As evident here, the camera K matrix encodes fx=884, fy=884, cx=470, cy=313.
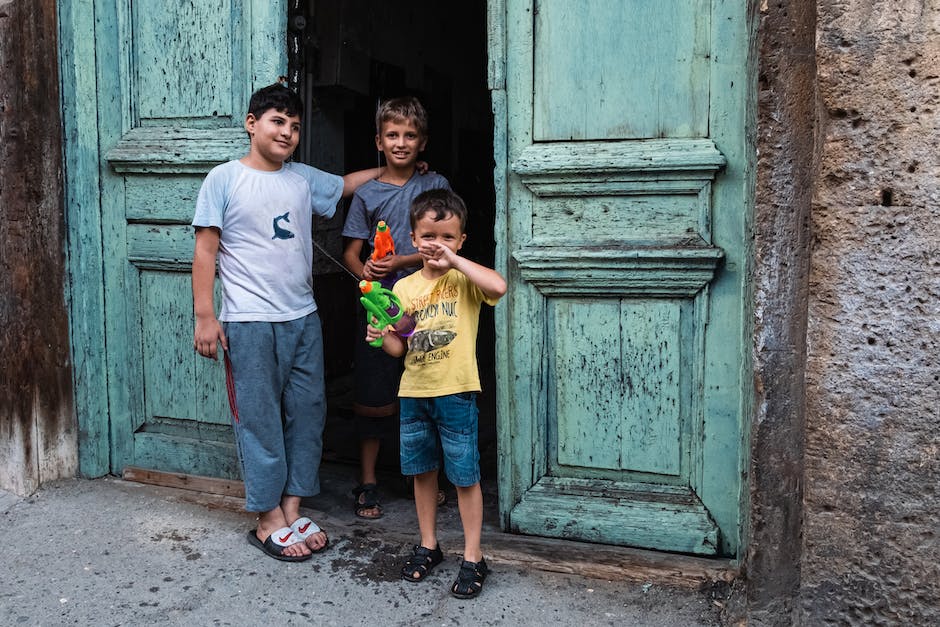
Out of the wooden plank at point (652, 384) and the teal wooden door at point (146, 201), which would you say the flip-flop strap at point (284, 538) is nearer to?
the teal wooden door at point (146, 201)

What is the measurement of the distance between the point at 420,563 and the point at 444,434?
451 millimetres

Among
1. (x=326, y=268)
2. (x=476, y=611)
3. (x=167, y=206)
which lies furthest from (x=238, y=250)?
(x=326, y=268)

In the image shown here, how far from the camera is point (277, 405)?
10.3 feet

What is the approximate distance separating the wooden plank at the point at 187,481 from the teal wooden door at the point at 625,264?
46.5 inches

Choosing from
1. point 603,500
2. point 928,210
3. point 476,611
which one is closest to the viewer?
point 928,210

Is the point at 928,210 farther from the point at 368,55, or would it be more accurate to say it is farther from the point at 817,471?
the point at 368,55

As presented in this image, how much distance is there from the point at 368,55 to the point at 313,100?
2.56 feet

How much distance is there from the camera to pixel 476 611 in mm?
2678

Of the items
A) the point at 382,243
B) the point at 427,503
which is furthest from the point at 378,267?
the point at 427,503

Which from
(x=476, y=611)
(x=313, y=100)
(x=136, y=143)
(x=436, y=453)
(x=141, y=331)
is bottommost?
(x=476, y=611)

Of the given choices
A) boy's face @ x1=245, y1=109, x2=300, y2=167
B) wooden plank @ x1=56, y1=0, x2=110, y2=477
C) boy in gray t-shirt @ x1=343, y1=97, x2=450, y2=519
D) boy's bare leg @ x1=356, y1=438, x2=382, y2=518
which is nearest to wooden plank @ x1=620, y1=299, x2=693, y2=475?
boy in gray t-shirt @ x1=343, y1=97, x2=450, y2=519

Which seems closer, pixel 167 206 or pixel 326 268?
pixel 167 206

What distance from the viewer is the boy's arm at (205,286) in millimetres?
2990

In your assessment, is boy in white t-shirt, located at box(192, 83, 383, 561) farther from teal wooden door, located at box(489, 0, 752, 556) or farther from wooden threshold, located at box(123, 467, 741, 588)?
teal wooden door, located at box(489, 0, 752, 556)
